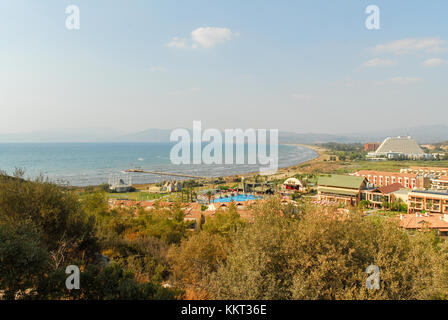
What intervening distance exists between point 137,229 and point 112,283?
893cm

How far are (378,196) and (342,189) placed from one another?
4.29 meters

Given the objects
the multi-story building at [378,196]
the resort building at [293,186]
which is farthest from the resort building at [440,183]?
the resort building at [293,186]

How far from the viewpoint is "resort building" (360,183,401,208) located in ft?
108

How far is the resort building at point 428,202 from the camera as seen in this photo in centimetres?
2814

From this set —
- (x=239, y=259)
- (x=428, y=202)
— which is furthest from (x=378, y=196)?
(x=239, y=259)

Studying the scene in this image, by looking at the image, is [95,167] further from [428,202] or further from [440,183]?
[440,183]

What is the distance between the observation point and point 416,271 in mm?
6484

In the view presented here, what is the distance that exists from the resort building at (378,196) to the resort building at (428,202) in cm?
275

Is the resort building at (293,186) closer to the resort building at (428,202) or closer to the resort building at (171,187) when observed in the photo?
the resort building at (428,202)

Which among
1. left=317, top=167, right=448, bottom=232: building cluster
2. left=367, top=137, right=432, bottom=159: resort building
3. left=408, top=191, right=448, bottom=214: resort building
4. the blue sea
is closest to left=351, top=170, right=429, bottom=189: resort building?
left=317, top=167, right=448, bottom=232: building cluster

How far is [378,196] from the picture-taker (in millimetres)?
33500

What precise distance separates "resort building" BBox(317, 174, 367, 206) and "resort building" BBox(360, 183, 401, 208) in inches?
42.4

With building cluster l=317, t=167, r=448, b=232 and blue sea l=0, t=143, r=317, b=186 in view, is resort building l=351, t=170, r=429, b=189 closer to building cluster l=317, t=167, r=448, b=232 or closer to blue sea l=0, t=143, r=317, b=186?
building cluster l=317, t=167, r=448, b=232
